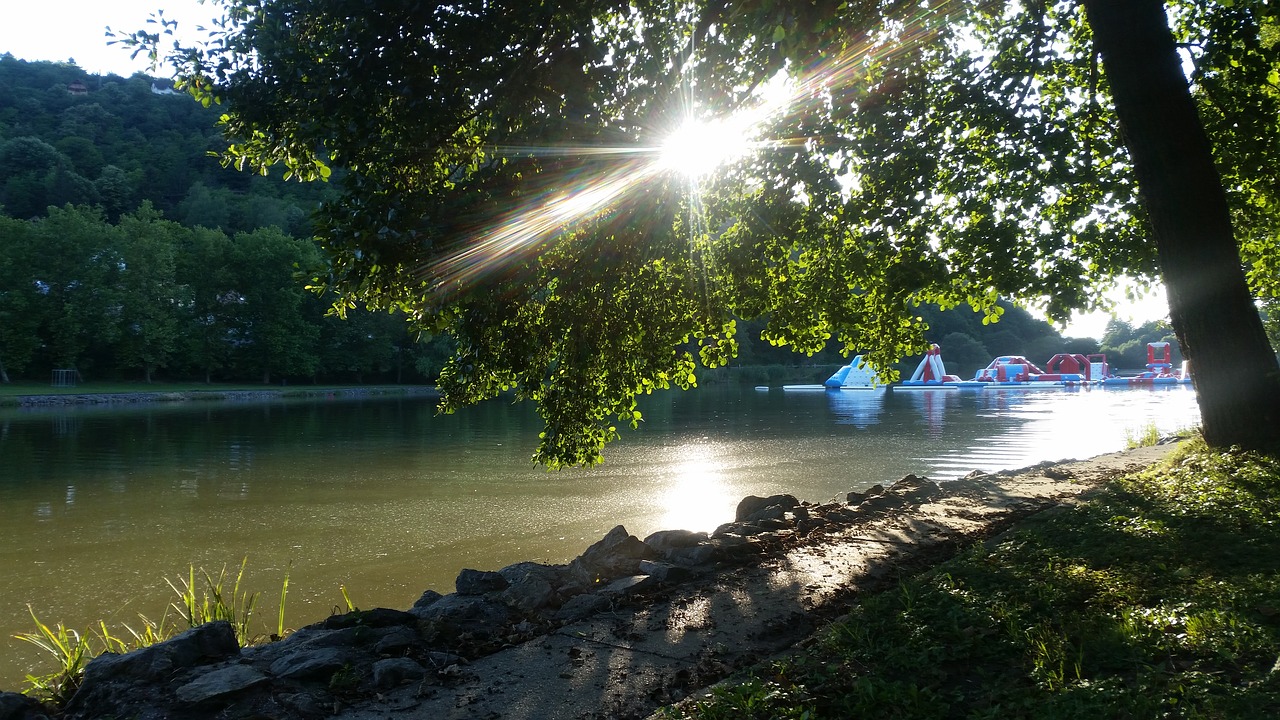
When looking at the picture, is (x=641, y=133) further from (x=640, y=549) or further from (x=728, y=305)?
(x=640, y=549)

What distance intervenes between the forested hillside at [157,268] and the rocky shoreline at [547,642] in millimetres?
30010

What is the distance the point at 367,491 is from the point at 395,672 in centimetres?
1147

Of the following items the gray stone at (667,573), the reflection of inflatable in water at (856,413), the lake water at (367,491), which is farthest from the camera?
the reflection of inflatable in water at (856,413)

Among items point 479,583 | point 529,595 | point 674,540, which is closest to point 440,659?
point 529,595

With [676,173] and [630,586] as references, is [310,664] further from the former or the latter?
[676,173]

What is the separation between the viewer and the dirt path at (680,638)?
13.2ft

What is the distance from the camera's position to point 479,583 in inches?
267

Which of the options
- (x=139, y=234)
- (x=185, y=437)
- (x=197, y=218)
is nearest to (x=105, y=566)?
(x=185, y=437)

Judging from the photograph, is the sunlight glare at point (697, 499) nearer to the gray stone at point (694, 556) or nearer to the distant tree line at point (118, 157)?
the gray stone at point (694, 556)

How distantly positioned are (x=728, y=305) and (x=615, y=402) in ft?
6.04

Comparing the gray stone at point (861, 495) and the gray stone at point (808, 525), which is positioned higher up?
the gray stone at point (808, 525)

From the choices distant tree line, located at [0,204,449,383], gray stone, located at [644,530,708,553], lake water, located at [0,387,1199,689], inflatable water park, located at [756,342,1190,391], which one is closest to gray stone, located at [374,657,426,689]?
gray stone, located at [644,530,708,553]

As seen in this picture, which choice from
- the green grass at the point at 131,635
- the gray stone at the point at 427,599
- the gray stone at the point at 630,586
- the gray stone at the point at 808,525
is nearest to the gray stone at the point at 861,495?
the gray stone at the point at 808,525

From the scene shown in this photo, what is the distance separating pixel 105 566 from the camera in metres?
9.63
